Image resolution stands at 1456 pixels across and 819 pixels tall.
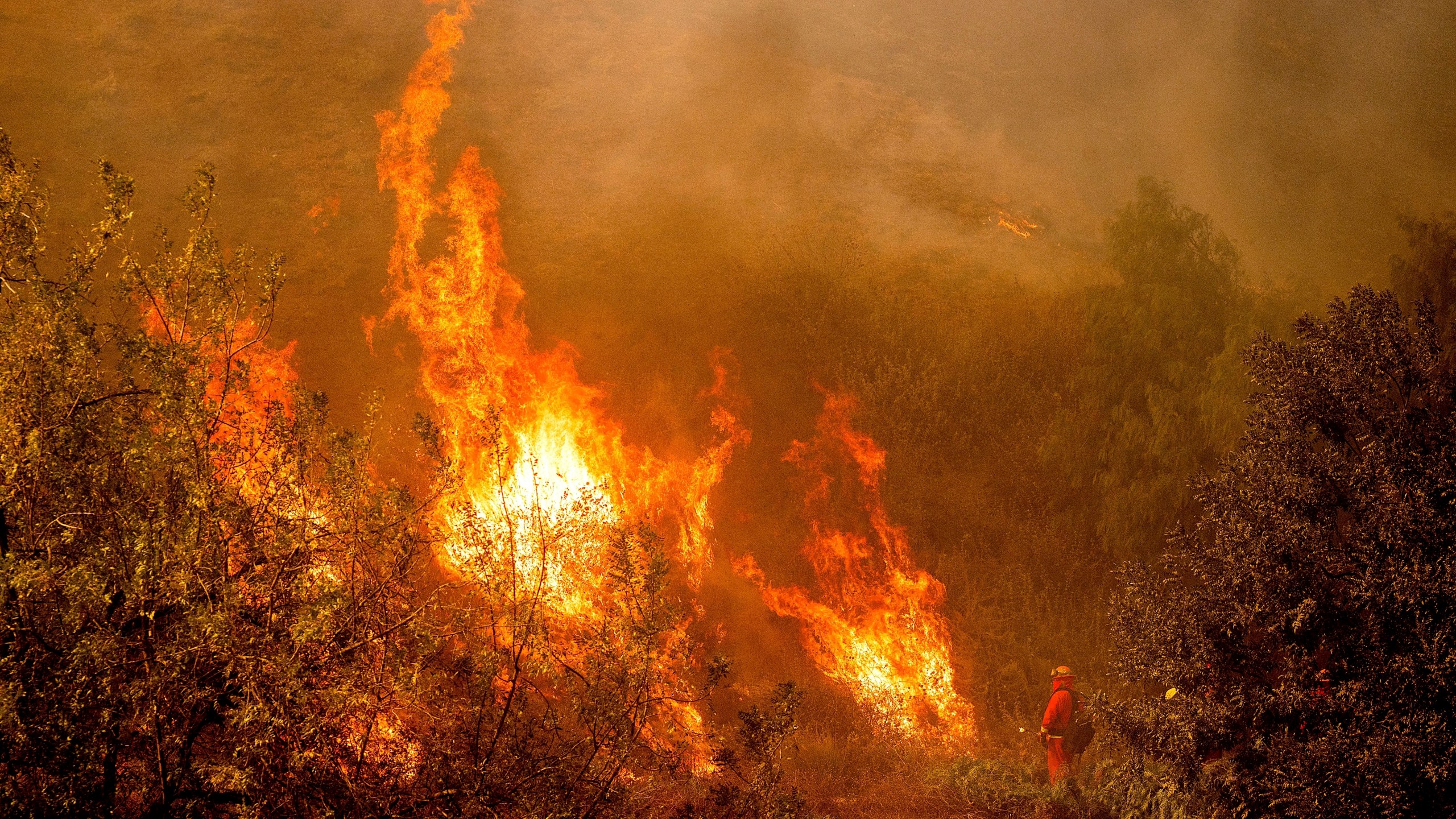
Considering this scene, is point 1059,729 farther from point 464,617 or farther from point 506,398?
point 506,398

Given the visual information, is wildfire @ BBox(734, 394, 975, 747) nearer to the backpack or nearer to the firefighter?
the firefighter

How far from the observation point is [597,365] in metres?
15.4

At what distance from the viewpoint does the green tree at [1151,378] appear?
43.2ft

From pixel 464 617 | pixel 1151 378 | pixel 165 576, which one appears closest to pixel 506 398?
pixel 464 617

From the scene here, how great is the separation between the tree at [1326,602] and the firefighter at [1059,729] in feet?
9.45

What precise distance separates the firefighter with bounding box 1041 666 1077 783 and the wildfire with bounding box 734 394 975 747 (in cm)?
170

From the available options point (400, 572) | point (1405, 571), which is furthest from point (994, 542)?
point (400, 572)

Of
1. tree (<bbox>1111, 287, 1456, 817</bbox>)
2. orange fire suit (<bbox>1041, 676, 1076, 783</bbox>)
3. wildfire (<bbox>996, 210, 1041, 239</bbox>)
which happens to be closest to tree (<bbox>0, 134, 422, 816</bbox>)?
tree (<bbox>1111, 287, 1456, 817</bbox>)

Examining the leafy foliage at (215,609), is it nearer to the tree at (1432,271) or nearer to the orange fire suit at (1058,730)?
the orange fire suit at (1058,730)

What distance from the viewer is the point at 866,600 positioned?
14.6 m

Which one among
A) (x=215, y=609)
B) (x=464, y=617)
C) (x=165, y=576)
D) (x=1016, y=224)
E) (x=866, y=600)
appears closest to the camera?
(x=165, y=576)

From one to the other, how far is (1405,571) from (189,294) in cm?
1070

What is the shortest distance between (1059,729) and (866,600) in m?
3.55

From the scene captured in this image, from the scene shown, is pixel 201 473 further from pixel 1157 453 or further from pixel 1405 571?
pixel 1157 453
